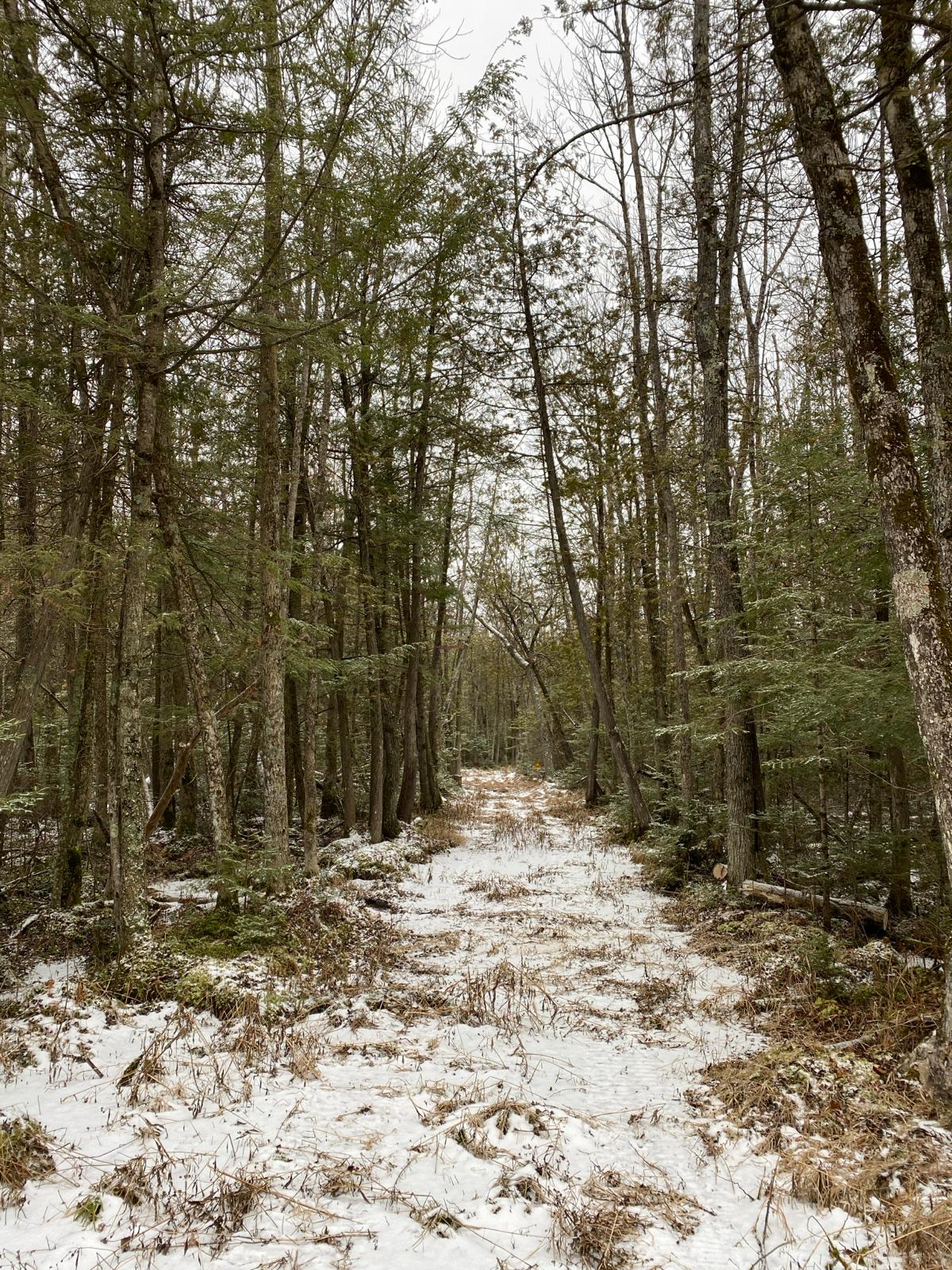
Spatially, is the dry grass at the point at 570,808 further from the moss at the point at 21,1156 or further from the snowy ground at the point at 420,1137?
the moss at the point at 21,1156

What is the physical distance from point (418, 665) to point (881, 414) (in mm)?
11173

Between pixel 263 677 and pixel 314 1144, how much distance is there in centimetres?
516

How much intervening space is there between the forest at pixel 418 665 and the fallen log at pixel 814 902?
5cm

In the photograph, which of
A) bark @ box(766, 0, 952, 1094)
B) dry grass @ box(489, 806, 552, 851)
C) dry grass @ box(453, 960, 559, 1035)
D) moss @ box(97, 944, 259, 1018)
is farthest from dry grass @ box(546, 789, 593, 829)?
bark @ box(766, 0, 952, 1094)

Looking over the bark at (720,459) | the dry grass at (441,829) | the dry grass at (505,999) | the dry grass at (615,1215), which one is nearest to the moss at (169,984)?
the dry grass at (505,999)

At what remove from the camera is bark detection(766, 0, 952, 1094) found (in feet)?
12.4

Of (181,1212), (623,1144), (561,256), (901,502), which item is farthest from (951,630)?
(561,256)

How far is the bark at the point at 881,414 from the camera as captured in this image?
379 cm

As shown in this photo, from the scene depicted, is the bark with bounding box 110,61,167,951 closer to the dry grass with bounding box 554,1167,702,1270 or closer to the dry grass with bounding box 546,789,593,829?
the dry grass with bounding box 554,1167,702,1270

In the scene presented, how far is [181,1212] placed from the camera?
308cm

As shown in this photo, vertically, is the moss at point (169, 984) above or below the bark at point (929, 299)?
below

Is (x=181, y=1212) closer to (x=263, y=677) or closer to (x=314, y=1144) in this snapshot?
(x=314, y=1144)

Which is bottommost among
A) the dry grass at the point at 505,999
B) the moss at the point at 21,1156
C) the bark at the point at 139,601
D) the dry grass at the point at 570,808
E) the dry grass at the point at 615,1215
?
the dry grass at the point at 570,808

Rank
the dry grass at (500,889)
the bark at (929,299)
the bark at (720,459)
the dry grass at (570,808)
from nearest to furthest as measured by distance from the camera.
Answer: the bark at (929,299) < the bark at (720,459) < the dry grass at (500,889) < the dry grass at (570,808)
